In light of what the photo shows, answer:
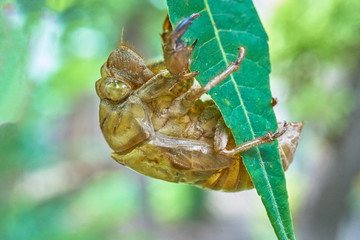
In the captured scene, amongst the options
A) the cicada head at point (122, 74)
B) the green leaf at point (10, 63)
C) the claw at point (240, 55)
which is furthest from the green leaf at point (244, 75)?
the green leaf at point (10, 63)

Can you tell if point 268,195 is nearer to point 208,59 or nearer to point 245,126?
point 245,126

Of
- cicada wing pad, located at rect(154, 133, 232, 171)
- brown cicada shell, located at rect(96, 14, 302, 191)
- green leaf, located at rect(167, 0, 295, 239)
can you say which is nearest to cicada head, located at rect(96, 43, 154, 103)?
brown cicada shell, located at rect(96, 14, 302, 191)

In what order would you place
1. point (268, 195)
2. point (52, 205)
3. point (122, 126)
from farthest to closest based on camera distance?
1. point (52, 205)
2. point (122, 126)
3. point (268, 195)

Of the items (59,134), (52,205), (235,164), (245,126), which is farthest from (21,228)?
(59,134)

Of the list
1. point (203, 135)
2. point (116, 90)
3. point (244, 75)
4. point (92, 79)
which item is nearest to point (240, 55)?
point (244, 75)

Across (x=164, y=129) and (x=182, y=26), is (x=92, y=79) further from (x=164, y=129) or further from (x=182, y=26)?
(x=182, y=26)

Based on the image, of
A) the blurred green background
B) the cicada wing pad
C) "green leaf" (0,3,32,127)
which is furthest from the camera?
the blurred green background

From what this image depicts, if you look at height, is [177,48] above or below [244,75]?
above

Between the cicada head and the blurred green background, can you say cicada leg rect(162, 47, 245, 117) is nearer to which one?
the cicada head
